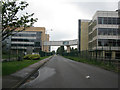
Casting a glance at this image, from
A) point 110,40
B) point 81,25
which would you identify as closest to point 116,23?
point 110,40

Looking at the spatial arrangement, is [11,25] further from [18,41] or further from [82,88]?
[18,41]

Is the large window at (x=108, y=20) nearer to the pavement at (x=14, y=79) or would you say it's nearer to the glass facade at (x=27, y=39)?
the glass facade at (x=27, y=39)

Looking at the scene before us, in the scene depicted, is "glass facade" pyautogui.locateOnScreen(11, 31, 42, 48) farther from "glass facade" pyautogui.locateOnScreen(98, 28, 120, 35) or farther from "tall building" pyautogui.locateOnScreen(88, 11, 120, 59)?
"glass facade" pyautogui.locateOnScreen(98, 28, 120, 35)

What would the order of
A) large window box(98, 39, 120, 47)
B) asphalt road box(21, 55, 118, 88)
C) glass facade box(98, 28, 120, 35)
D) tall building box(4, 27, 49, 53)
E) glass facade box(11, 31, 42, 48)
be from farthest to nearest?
glass facade box(11, 31, 42, 48)
tall building box(4, 27, 49, 53)
glass facade box(98, 28, 120, 35)
large window box(98, 39, 120, 47)
asphalt road box(21, 55, 118, 88)

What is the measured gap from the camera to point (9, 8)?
13078 mm

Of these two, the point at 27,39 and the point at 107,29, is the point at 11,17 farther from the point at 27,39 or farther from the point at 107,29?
the point at 27,39

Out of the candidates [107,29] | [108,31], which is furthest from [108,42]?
[107,29]

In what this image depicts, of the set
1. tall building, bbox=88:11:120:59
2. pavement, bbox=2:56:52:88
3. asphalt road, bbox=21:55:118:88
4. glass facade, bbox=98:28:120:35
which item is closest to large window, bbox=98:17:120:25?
tall building, bbox=88:11:120:59

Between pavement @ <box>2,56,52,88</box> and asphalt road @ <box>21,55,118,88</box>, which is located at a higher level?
pavement @ <box>2,56,52,88</box>

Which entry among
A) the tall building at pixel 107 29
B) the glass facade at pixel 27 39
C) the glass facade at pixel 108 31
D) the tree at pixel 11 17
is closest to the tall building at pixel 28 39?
the glass facade at pixel 27 39

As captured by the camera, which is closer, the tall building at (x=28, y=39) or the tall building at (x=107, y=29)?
the tall building at (x=107, y=29)

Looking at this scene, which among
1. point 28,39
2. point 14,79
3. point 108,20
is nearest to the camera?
point 14,79

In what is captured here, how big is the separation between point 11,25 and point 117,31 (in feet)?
134

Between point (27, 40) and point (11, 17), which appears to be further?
point (27, 40)
